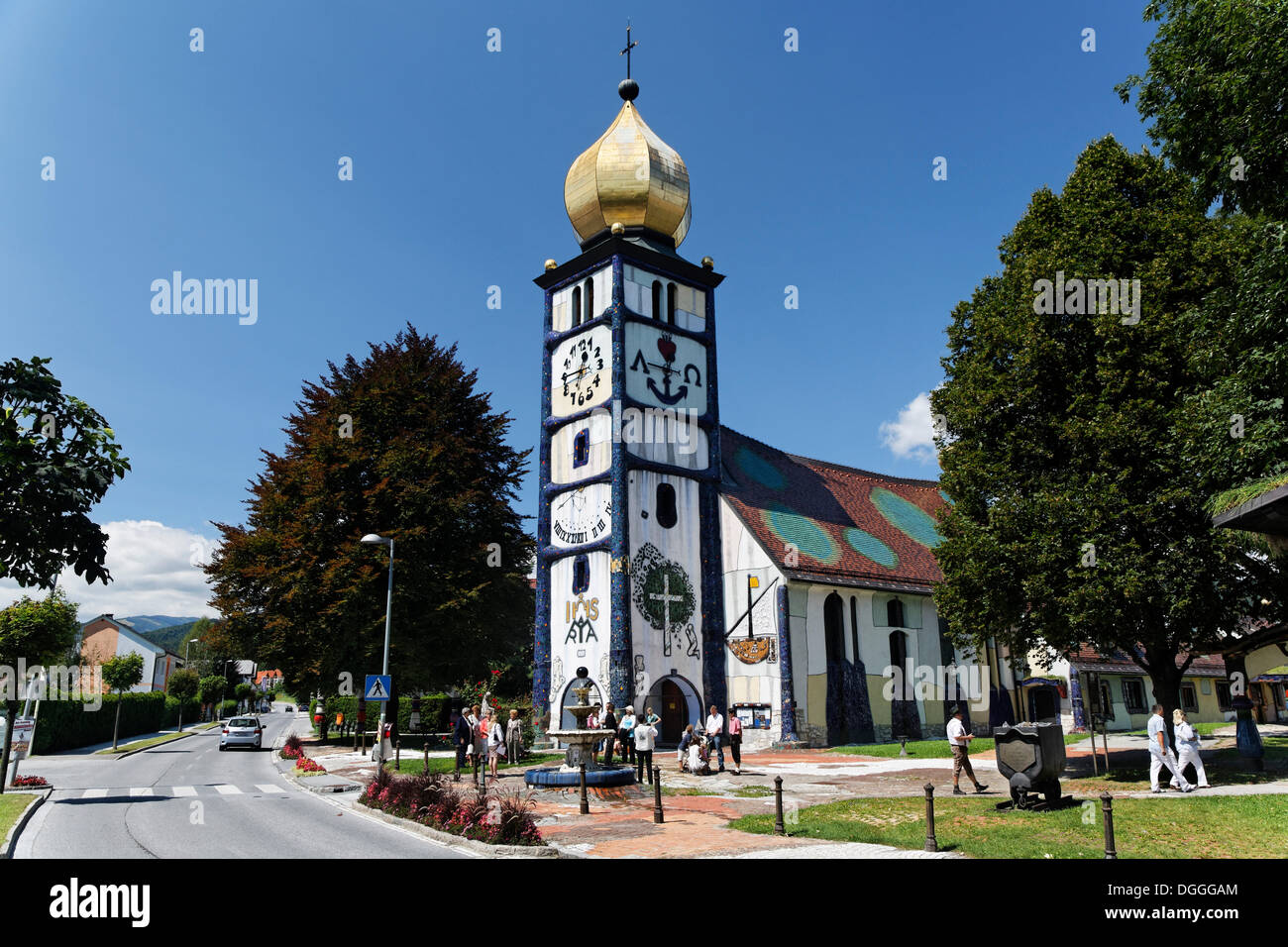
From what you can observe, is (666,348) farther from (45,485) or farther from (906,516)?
(45,485)

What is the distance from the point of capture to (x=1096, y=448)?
18.3m

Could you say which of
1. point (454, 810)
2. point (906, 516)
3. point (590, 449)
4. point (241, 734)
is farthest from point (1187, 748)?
point (241, 734)

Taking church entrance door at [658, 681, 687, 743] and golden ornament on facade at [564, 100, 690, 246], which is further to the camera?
golden ornament on facade at [564, 100, 690, 246]

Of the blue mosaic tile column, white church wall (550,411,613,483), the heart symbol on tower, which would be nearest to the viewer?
the blue mosaic tile column

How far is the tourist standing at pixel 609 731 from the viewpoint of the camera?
2377 centimetres

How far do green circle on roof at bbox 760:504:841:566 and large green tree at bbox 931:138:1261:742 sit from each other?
16.1m

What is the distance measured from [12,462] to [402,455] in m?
22.2

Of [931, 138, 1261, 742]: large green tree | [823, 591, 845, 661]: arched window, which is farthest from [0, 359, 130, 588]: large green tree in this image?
[823, 591, 845, 661]: arched window

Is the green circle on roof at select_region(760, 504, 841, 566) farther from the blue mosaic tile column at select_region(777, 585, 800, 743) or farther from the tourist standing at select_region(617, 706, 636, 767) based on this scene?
the tourist standing at select_region(617, 706, 636, 767)

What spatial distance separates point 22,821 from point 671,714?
22837 mm

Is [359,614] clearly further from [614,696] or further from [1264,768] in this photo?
[1264,768]

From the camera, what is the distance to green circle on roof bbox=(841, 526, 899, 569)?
40.5m
